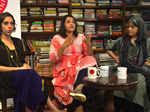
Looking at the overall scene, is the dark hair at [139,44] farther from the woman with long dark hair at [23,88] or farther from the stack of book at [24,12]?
the stack of book at [24,12]

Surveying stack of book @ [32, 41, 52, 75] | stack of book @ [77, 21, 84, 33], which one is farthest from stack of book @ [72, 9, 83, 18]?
stack of book @ [32, 41, 52, 75]

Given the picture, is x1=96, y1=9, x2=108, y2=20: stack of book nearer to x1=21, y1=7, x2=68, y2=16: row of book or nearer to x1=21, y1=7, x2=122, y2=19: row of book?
x1=21, y1=7, x2=122, y2=19: row of book

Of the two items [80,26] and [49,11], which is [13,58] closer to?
[49,11]

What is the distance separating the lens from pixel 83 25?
3.86 meters

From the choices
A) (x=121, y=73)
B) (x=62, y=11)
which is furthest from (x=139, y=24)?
(x=62, y=11)

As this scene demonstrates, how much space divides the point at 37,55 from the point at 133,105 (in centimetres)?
168

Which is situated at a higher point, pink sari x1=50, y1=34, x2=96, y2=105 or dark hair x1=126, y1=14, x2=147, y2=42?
dark hair x1=126, y1=14, x2=147, y2=42

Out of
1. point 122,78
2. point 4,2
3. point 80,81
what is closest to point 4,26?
point 4,2

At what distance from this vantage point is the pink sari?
2.58 metres

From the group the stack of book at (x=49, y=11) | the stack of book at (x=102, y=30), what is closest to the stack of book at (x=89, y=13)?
the stack of book at (x=102, y=30)

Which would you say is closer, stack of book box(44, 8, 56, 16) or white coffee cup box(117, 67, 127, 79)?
white coffee cup box(117, 67, 127, 79)

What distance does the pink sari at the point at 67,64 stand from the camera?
2580 mm

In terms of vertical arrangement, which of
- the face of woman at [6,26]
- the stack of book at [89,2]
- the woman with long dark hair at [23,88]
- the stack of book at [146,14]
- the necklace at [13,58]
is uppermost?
the stack of book at [89,2]

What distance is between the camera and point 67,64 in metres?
2.67
